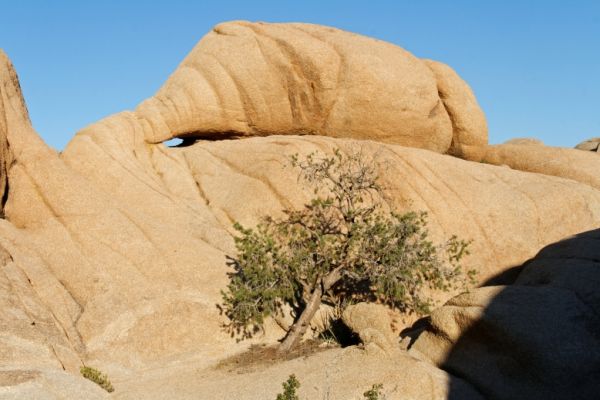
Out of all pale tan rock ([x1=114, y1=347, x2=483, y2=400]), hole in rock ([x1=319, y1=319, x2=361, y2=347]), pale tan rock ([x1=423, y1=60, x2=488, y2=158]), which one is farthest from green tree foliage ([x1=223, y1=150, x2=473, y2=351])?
pale tan rock ([x1=423, y1=60, x2=488, y2=158])

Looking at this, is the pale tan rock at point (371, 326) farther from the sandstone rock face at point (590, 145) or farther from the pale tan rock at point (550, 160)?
the sandstone rock face at point (590, 145)

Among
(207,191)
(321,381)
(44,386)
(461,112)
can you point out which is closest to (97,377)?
(44,386)

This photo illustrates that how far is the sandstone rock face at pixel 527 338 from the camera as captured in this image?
14453 mm

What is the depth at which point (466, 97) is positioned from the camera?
29312 mm

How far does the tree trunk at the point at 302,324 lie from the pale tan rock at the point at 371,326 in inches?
43.7

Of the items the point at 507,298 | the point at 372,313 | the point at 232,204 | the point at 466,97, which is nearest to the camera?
the point at 507,298

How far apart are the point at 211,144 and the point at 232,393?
45.8 ft

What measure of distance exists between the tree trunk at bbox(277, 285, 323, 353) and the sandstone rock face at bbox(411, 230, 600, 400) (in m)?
3.32

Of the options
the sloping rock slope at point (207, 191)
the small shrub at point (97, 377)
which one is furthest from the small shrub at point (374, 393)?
the small shrub at point (97, 377)

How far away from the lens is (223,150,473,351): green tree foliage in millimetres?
18859

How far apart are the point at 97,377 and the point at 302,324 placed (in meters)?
6.06

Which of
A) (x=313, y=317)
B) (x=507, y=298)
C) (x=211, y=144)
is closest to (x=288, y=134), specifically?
(x=211, y=144)

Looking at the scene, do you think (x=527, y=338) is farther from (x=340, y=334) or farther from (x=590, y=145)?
(x=590, y=145)

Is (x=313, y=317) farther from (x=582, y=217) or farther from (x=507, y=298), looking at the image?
(x=582, y=217)
